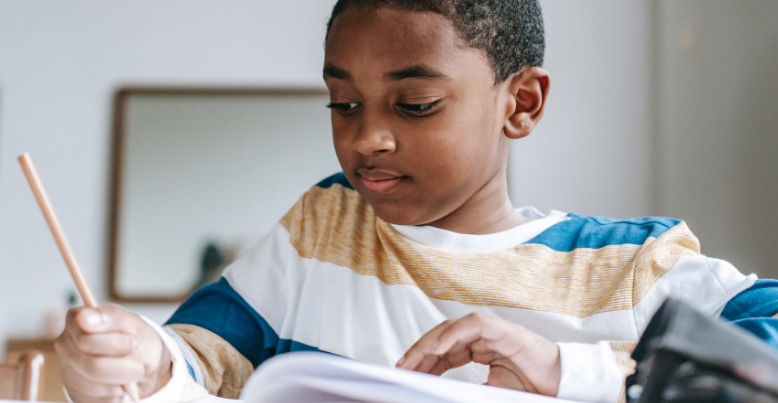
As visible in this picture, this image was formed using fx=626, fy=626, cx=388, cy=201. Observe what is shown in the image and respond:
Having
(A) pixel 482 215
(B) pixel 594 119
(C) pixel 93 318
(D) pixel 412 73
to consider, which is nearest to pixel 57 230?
(C) pixel 93 318

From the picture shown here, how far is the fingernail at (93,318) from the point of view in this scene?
15.8 inches

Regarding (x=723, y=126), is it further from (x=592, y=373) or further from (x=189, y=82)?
(x=189, y=82)

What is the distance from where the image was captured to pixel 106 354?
0.43 m

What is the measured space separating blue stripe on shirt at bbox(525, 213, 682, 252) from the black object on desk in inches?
15.7

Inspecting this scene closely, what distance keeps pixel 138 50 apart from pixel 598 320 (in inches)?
86.4

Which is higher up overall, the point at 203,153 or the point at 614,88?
the point at 614,88

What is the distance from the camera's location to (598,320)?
592mm

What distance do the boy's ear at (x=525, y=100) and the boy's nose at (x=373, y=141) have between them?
0.51 feet

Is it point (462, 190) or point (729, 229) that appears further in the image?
point (729, 229)

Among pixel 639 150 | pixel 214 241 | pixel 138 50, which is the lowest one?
pixel 214 241

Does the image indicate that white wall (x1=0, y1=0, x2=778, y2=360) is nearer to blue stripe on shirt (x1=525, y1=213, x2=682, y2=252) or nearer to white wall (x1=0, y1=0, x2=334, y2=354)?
white wall (x1=0, y1=0, x2=334, y2=354)

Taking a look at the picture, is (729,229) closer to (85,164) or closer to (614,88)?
(614,88)

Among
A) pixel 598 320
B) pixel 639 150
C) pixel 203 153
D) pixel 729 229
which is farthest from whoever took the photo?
pixel 203 153

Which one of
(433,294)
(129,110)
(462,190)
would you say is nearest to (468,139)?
(462,190)
